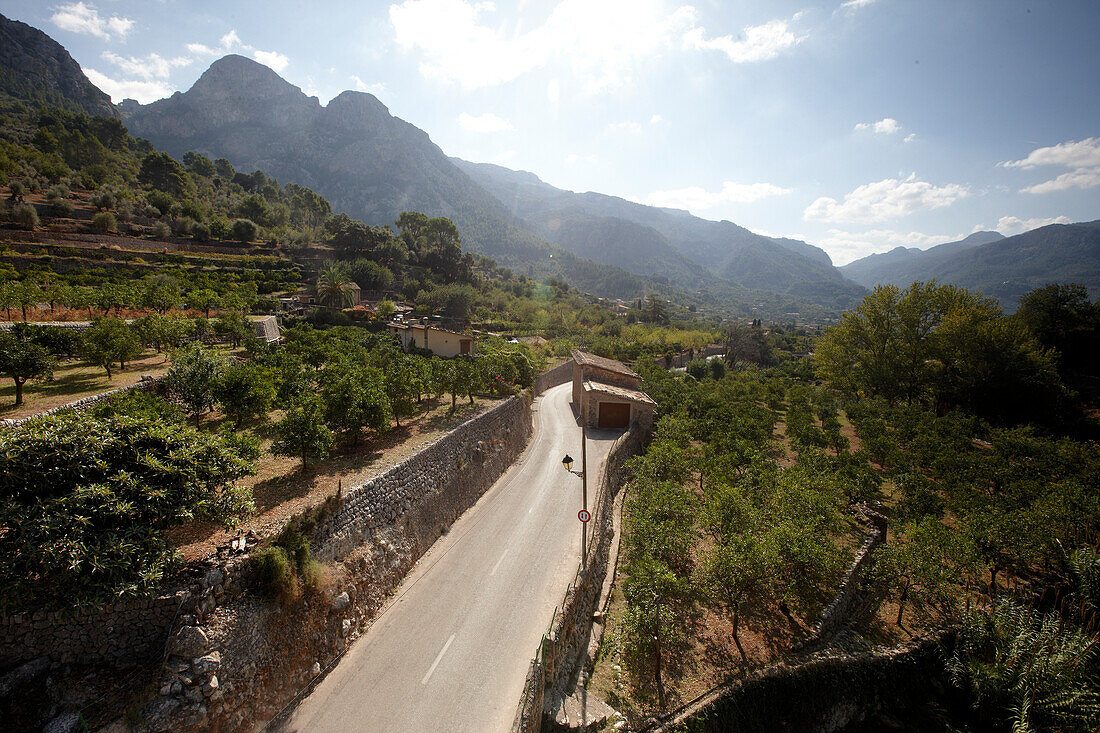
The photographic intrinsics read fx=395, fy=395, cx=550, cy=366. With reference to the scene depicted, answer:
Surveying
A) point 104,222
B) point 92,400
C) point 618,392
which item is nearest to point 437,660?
point 92,400

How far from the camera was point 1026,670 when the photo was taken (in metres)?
12.8

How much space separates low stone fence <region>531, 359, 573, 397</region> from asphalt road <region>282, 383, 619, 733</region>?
19.2 meters

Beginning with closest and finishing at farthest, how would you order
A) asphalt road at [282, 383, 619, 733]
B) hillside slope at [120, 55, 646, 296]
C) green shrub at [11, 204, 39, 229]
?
asphalt road at [282, 383, 619, 733]
green shrub at [11, 204, 39, 229]
hillside slope at [120, 55, 646, 296]

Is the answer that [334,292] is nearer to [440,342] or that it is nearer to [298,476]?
[440,342]

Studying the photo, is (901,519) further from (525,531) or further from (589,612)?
(525,531)

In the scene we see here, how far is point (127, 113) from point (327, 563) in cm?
28033

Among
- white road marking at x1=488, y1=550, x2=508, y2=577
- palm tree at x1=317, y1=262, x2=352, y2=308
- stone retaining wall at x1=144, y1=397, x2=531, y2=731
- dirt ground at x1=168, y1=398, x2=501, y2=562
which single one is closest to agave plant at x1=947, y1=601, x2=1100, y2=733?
white road marking at x1=488, y1=550, x2=508, y2=577

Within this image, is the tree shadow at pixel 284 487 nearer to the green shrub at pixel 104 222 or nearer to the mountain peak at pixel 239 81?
the green shrub at pixel 104 222

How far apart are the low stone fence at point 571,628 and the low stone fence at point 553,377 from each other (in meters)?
19.6

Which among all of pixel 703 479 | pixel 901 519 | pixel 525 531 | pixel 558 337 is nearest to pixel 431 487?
pixel 525 531

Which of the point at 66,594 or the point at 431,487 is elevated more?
the point at 66,594

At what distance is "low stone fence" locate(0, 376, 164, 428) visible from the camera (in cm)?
Result: 1197

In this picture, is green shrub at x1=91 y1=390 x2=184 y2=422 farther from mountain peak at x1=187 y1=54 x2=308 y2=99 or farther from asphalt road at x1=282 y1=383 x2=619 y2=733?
mountain peak at x1=187 y1=54 x2=308 y2=99

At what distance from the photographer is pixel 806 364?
245 ft
